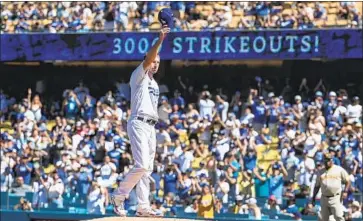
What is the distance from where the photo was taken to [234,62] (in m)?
27.2

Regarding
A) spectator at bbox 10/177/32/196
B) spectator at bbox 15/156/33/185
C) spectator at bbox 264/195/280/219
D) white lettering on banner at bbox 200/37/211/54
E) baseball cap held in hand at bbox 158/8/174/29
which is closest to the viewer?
baseball cap held in hand at bbox 158/8/174/29

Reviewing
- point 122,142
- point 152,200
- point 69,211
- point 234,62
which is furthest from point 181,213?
point 234,62

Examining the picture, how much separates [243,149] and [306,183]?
1.79 metres

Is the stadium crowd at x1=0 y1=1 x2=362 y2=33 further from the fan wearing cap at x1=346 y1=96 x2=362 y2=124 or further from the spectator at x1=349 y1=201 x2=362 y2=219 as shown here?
the spectator at x1=349 y1=201 x2=362 y2=219

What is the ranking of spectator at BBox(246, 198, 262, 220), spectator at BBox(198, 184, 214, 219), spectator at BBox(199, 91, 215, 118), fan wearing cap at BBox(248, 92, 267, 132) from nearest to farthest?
spectator at BBox(246, 198, 262, 220), spectator at BBox(198, 184, 214, 219), fan wearing cap at BBox(248, 92, 267, 132), spectator at BBox(199, 91, 215, 118)

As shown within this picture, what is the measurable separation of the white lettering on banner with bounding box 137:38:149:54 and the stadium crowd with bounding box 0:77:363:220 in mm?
1236

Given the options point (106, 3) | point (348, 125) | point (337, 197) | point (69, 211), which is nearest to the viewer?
point (337, 197)

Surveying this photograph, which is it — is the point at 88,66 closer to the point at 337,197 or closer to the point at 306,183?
the point at 306,183

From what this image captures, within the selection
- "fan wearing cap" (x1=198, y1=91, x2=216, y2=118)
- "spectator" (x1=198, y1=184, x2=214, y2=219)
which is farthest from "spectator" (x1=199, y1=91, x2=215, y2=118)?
"spectator" (x1=198, y1=184, x2=214, y2=219)

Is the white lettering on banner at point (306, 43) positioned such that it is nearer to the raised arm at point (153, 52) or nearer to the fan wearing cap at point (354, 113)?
the fan wearing cap at point (354, 113)

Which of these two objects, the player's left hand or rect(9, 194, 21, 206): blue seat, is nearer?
the player's left hand

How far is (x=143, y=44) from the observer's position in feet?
84.8

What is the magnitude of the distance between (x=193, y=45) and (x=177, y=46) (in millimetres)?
413

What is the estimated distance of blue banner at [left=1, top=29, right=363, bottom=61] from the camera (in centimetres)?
2495
